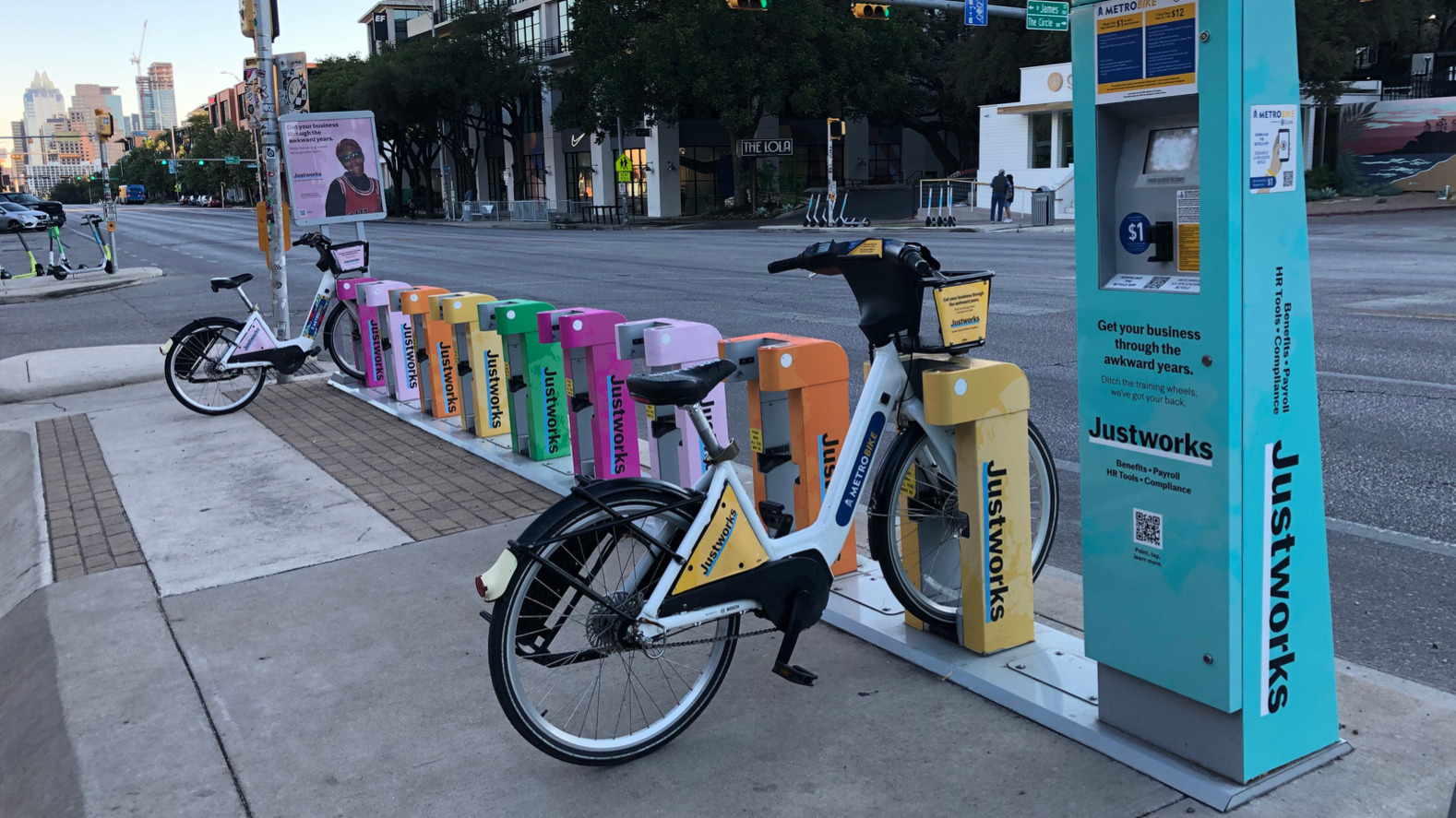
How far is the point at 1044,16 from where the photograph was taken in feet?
76.7

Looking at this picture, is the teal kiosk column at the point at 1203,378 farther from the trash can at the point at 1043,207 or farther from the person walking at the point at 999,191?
the person walking at the point at 999,191

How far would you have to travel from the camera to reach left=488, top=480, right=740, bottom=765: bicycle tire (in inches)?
124

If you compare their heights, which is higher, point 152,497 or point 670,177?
point 670,177

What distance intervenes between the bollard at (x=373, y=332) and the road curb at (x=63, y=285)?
14.1 meters

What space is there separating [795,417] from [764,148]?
45609 millimetres

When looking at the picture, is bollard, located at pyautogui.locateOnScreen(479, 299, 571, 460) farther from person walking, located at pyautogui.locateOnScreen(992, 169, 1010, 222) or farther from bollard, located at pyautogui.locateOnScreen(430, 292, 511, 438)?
person walking, located at pyautogui.locateOnScreen(992, 169, 1010, 222)

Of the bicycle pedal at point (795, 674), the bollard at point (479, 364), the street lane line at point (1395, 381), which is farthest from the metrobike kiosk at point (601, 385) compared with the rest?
the street lane line at point (1395, 381)

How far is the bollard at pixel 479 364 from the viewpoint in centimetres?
738

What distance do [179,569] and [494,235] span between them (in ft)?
123

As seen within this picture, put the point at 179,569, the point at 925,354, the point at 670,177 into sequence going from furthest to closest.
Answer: the point at 670,177 → the point at 179,569 → the point at 925,354

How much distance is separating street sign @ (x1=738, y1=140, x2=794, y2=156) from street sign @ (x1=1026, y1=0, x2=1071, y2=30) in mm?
24879

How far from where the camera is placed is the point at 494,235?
41.5 metres

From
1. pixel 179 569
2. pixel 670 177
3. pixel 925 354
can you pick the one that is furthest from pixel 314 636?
pixel 670 177

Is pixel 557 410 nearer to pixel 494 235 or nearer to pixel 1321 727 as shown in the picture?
pixel 1321 727
